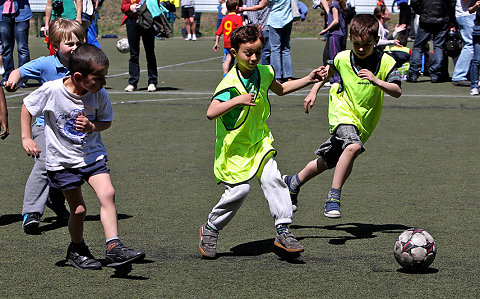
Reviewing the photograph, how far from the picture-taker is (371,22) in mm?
6156

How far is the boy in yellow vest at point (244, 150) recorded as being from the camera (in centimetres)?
548

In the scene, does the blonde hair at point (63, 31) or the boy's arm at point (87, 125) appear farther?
the blonde hair at point (63, 31)

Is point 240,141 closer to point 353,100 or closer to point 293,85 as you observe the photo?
point 293,85

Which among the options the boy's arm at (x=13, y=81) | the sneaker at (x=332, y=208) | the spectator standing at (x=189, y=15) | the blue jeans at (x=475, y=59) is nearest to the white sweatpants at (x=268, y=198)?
the sneaker at (x=332, y=208)

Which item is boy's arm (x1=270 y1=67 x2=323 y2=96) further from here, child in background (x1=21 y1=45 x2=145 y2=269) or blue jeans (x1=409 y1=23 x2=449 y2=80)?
blue jeans (x1=409 y1=23 x2=449 y2=80)

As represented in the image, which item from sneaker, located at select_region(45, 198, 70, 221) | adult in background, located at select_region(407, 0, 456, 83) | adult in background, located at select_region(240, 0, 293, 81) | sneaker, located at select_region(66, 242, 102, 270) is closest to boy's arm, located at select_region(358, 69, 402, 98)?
sneaker, located at select_region(66, 242, 102, 270)

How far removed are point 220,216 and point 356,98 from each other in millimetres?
1594

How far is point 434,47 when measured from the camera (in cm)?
1683

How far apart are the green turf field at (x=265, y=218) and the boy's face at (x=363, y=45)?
1.32 m

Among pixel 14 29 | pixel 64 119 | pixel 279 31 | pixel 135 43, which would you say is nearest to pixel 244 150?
pixel 64 119

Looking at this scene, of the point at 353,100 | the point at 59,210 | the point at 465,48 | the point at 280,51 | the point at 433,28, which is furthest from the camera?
the point at 433,28

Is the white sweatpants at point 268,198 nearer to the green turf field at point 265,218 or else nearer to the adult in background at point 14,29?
the green turf field at point 265,218

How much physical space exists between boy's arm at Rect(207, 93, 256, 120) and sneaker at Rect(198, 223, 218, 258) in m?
0.80

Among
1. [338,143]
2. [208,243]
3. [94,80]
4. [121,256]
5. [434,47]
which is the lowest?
[434,47]
